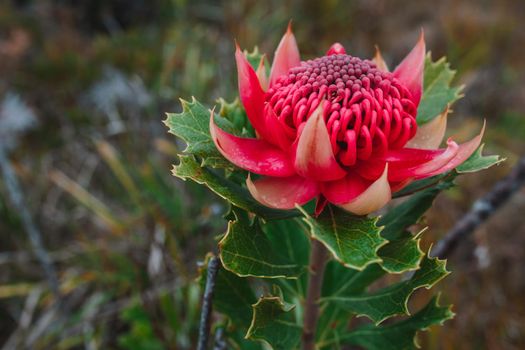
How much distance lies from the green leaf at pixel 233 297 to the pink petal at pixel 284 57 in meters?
0.51

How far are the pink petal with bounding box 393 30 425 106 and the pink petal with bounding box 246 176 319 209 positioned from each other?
0.34 m

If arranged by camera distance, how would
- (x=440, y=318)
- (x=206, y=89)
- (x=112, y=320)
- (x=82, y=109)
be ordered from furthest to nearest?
(x=82, y=109) < (x=206, y=89) < (x=112, y=320) < (x=440, y=318)

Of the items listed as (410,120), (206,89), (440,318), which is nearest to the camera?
(410,120)

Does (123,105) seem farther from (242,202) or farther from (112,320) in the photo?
(242,202)

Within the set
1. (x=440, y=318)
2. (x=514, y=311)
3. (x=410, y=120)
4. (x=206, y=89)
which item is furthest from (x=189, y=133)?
(x=206, y=89)

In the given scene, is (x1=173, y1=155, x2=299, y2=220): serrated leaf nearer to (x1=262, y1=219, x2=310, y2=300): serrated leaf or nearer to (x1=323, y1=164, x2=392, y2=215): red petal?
(x1=323, y1=164, x2=392, y2=215): red petal

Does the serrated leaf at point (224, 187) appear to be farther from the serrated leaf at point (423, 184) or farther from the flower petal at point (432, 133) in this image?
the flower petal at point (432, 133)

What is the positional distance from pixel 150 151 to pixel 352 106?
310cm

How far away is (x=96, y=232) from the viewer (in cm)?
351

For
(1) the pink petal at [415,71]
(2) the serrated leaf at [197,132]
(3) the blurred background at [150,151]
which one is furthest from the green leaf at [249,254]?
(3) the blurred background at [150,151]

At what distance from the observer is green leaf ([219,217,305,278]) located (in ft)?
3.24

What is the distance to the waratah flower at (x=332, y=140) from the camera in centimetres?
97

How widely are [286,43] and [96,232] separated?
2.67 meters

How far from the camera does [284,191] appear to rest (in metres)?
1.05
